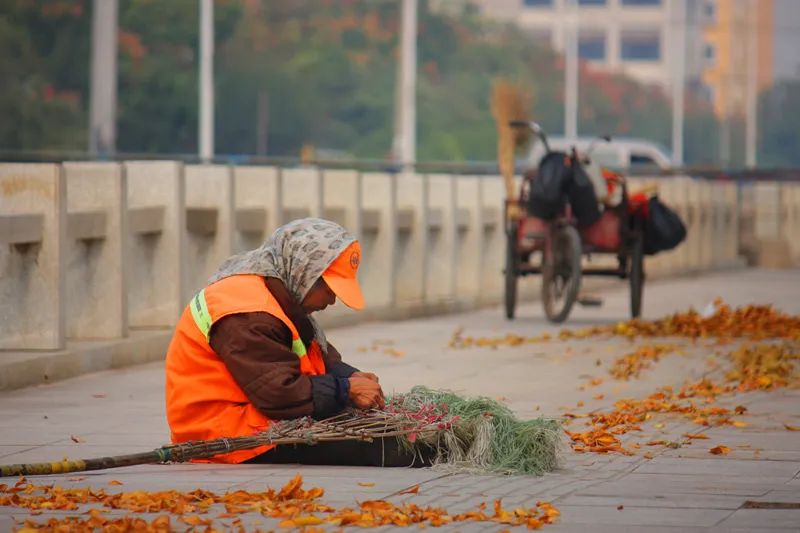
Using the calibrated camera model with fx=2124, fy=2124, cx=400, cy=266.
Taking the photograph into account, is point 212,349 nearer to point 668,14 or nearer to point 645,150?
point 645,150

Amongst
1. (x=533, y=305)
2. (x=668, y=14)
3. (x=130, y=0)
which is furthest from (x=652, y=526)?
(x=668, y=14)

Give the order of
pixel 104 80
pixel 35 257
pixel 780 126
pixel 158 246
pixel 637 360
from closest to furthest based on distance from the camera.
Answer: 1. pixel 35 257
2. pixel 637 360
3. pixel 158 246
4. pixel 104 80
5. pixel 780 126

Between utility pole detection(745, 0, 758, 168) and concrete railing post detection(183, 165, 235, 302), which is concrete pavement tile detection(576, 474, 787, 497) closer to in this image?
concrete railing post detection(183, 165, 235, 302)

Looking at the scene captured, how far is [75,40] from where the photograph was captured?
1939 inches

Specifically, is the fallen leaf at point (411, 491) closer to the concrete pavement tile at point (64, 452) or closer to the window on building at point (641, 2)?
the concrete pavement tile at point (64, 452)

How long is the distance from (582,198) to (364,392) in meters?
10.3

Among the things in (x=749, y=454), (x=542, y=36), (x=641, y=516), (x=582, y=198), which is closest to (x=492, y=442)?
(x=641, y=516)

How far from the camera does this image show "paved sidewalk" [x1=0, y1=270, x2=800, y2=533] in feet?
24.6

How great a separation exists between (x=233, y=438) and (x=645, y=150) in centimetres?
3747

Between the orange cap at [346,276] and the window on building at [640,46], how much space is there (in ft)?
225

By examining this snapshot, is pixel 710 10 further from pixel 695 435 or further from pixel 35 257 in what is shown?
pixel 695 435

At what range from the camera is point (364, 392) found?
8.37 meters

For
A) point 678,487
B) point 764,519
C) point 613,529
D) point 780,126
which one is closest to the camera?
point 613,529

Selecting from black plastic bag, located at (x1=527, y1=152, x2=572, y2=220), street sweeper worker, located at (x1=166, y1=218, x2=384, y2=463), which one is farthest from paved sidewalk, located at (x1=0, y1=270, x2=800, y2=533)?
black plastic bag, located at (x1=527, y1=152, x2=572, y2=220)
